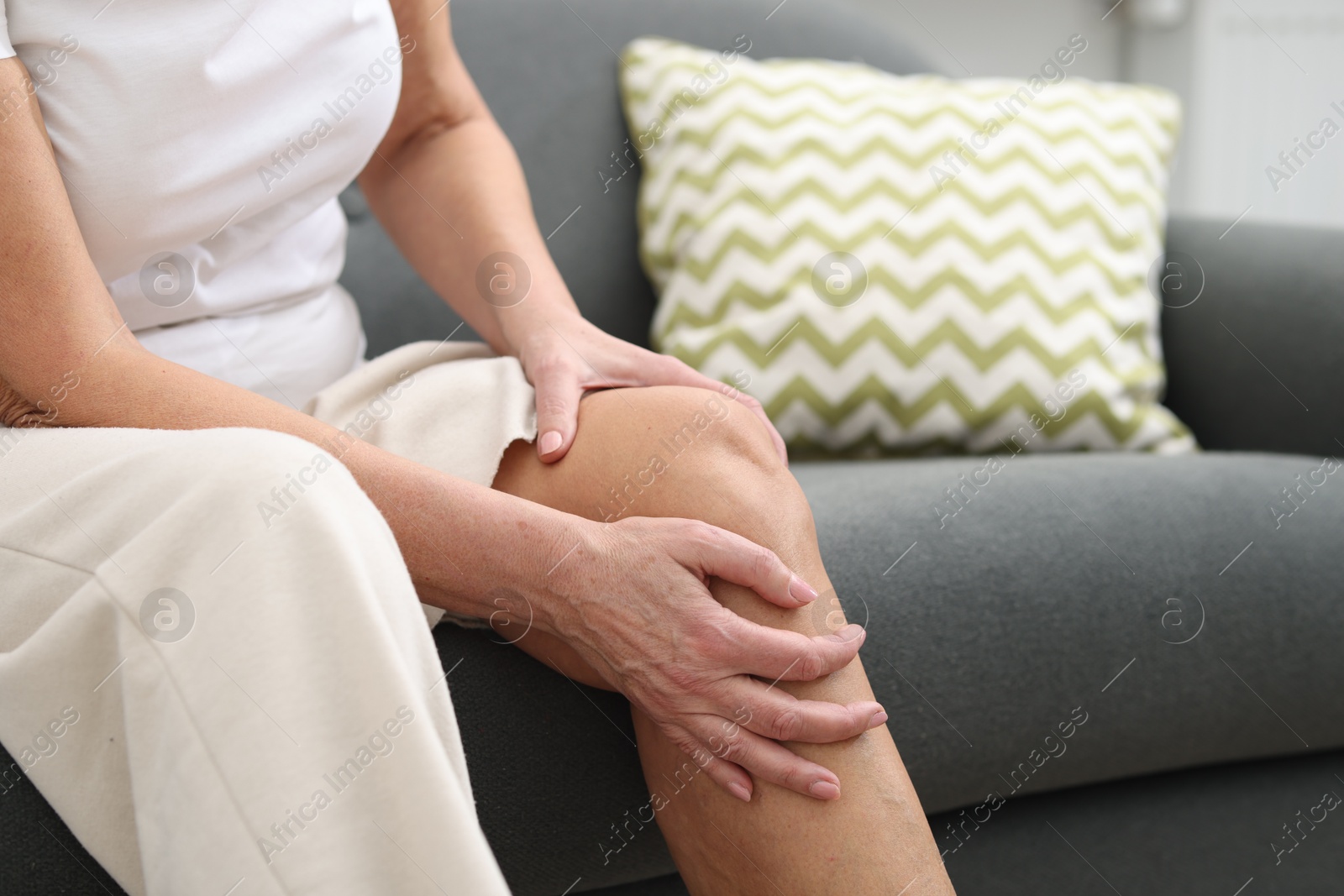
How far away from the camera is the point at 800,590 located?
0.55 metres

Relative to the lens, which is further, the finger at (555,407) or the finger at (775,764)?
the finger at (555,407)

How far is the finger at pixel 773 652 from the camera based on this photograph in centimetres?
53

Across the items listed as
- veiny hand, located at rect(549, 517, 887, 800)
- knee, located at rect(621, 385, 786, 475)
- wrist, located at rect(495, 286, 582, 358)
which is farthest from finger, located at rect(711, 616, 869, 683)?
wrist, located at rect(495, 286, 582, 358)

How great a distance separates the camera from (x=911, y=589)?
756mm

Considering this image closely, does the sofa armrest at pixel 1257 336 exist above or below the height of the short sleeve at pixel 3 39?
below

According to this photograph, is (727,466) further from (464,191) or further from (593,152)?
(593,152)

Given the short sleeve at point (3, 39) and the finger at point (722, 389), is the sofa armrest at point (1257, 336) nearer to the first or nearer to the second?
the finger at point (722, 389)

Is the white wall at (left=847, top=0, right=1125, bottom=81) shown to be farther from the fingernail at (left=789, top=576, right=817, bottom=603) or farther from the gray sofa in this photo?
the fingernail at (left=789, top=576, right=817, bottom=603)

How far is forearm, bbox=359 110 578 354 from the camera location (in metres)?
0.80

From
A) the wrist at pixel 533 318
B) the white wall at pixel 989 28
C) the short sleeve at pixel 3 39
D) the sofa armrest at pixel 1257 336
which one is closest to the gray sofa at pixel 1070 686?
the sofa armrest at pixel 1257 336

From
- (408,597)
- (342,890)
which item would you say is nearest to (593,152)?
(408,597)

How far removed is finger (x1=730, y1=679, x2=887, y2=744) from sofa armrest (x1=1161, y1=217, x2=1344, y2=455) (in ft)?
2.49

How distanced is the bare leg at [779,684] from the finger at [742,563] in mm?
14

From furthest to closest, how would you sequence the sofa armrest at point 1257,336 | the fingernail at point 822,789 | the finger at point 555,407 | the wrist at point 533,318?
the sofa armrest at point 1257,336 → the wrist at point 533,318 → the finger at point 555,407 → the fingernail at point 822,789
